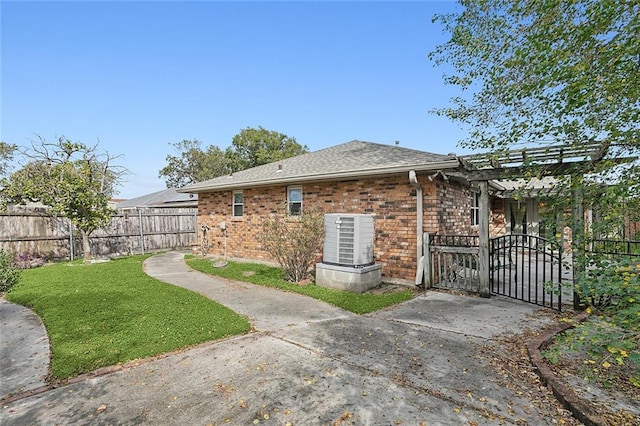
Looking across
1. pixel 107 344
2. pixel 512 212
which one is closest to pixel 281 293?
pixel 107 344

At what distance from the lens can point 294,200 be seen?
10.0 m

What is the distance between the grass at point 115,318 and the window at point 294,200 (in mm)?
3965

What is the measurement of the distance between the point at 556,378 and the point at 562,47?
3464mm

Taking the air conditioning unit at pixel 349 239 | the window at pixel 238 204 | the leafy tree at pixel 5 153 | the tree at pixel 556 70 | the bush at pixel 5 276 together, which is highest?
the leafy tree at pixel 5 153

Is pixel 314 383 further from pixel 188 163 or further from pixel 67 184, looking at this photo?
pixel 188 163

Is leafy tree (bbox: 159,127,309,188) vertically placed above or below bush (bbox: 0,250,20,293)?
above

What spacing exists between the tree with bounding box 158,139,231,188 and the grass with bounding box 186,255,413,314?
102 feet


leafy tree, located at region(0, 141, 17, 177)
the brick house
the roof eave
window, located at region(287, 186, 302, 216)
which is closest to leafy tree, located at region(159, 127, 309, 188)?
leafy tree, located at region(0, 141, 17, 177)

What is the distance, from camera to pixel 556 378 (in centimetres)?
319

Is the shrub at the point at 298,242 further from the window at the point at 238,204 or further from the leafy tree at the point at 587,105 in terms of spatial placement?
the leafy tree at the point at 587,105

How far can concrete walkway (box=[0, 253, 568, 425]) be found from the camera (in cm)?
269

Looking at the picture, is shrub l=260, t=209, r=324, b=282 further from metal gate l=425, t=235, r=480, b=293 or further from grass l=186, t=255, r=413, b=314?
metal gate l=425, t=235, r=480, b=293

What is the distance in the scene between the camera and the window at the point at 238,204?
11.6 meters

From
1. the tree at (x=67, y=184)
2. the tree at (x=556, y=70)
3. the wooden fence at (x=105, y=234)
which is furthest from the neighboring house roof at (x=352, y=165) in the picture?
the wooden fence at (x=105, y=234)
